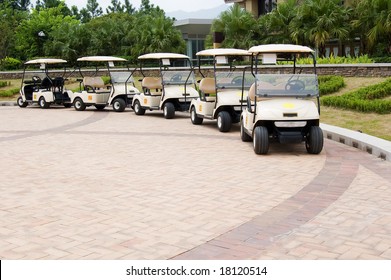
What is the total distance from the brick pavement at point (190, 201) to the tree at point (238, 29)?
1716 cm

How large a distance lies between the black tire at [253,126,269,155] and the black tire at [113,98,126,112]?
30.2 ft

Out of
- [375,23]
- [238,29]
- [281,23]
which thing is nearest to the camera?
[375,23]

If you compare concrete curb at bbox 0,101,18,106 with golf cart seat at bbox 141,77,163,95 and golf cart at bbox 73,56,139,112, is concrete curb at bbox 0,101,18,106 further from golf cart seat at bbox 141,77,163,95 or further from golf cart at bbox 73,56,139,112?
golf cart seat at bbox 141,77,163,95

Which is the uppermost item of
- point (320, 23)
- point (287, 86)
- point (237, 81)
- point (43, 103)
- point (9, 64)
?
point (320, 23)

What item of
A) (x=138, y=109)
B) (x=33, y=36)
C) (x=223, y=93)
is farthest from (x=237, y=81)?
(x=33, y=36)

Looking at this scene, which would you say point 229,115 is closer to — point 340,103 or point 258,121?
point 258,121

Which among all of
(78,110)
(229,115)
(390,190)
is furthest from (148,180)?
(78,110)

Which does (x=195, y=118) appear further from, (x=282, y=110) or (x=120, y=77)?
(x=120, y=77)

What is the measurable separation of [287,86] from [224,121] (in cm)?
254

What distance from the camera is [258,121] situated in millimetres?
9062

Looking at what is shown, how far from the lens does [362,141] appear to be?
31.0 feet

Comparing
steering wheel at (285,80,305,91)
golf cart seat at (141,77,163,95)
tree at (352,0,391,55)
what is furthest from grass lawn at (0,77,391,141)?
tree at (352,0,391,55)

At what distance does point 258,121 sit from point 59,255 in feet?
17.7

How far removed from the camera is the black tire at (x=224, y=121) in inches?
466
